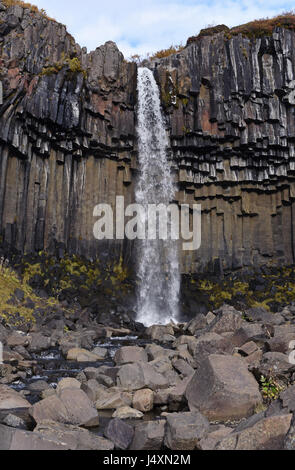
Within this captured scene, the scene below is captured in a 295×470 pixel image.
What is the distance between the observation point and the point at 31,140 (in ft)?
83.6

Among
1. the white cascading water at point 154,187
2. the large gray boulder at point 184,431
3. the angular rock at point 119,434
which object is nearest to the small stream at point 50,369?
the angular rock at point 119,434

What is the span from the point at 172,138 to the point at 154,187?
11.9ft

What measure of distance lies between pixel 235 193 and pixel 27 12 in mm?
18289

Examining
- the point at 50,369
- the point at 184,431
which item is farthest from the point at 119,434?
the point at 50,369

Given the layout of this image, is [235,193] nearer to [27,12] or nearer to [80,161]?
[80,161]

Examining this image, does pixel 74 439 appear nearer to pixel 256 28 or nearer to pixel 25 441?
pixel 25 441

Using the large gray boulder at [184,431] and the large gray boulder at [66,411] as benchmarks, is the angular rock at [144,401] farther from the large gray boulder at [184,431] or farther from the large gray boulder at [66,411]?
the large gray boulder at [184,431]

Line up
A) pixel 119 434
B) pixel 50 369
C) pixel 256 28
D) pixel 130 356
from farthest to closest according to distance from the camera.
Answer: pixel 256 28 → pixel 50 369 → pixel 130 356 → pixel 119 434

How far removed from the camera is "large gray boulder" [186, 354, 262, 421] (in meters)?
7.23

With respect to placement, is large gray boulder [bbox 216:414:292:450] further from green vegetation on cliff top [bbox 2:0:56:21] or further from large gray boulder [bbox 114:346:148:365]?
green vegetation on cliff top [bbox 2:0:56:21]

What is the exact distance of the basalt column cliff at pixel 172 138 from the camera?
25.5 meters

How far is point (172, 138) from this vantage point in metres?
29.0

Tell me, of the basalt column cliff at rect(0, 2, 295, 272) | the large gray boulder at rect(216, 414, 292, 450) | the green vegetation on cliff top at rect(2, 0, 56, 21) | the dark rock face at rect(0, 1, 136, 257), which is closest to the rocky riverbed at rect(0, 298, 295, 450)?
the large gray boulder at rect(216, 414, 292, 450)

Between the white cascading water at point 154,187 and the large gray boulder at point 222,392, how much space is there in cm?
2010
